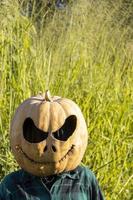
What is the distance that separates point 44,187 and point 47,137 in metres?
0.21

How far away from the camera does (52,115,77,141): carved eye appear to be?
7.70 feet

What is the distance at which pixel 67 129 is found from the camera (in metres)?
2.38

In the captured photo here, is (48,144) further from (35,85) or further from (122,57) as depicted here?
(122,57)

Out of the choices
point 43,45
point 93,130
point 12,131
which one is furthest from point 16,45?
point 12,131

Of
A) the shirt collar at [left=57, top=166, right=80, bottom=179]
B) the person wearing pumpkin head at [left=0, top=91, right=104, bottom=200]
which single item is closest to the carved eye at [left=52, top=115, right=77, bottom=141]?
the person wearing pumpkin head at [left=0, top=91, right=104, bottom=200]

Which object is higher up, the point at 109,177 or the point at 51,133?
the point at 51,133

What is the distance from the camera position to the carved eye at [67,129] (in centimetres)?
235

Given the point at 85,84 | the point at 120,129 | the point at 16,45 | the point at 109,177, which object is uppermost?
the point at 16,45

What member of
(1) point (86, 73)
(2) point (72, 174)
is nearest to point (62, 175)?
(2) point (72, 174)

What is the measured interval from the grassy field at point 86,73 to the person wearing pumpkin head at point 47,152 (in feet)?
3.33

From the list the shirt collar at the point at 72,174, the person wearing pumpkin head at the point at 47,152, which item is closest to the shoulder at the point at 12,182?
the person wearing pumpkin head at the point at 47,152

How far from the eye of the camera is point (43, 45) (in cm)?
399

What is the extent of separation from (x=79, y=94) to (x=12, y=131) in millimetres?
1438

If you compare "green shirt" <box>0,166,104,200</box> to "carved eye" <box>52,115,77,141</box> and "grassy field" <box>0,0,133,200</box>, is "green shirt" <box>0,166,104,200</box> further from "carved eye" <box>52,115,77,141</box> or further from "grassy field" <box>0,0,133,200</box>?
"grassy field" <box>0,0,133,200</box>
